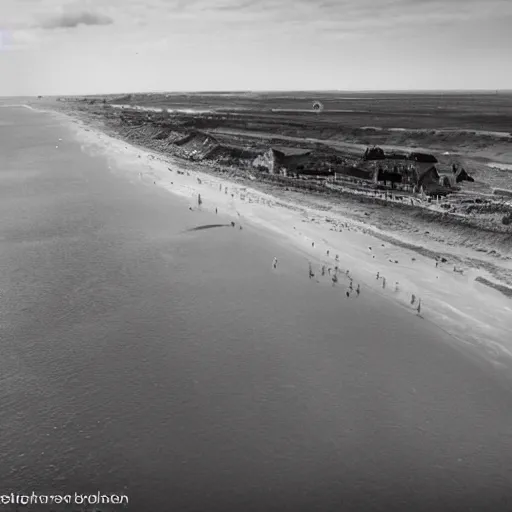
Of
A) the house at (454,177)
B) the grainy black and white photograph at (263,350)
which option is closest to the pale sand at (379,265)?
the grainy black and white photograph at (263,350)

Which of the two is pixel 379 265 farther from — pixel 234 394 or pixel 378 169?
pixel 378 169

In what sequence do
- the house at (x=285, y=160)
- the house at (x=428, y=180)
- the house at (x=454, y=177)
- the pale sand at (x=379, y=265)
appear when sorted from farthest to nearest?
the house at (x=285, y=160)
the house at (x=454, y=177)
the house at (x=428, y=180)
the pale sand at (x=379, y=265)

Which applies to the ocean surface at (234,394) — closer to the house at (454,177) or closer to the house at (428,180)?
the house at (428,180)

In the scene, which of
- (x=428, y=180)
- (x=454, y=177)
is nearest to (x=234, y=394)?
(x=428, y=180)

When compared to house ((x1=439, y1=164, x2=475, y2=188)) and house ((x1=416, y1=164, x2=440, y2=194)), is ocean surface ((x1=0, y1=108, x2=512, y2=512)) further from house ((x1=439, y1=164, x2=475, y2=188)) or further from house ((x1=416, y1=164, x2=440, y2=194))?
house ((x1=439, y1=164, x2=475, y2=188))

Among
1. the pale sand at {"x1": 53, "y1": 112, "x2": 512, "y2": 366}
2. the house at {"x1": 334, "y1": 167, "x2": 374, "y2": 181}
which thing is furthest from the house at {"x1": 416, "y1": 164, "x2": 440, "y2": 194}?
the pale sand at {"x1": 53, "y1": 112, "x2": 512, "y2": 366}

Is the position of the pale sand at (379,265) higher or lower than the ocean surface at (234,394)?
higher
